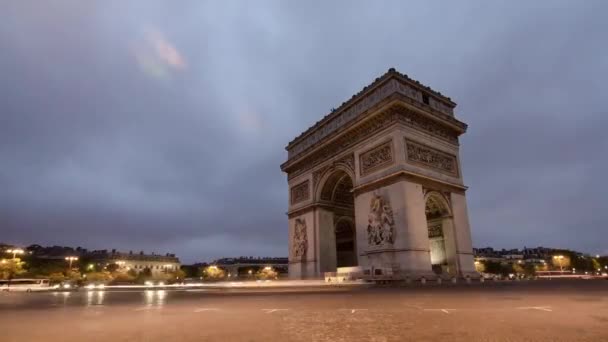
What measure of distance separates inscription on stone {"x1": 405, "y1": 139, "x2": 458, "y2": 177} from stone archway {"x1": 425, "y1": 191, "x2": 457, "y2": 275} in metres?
1.99

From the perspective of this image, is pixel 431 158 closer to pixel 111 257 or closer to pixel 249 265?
pixel 111 257

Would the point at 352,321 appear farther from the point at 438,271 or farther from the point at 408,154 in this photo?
the point at 438,271

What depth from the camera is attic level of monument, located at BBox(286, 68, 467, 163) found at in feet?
74.7

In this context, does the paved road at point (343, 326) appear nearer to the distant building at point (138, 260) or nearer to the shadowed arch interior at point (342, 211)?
the shadowed arch interior at point (342, 211)

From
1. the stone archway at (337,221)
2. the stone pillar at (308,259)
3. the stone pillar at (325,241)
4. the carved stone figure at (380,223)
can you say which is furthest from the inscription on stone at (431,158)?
the stone pillar at (308,259)

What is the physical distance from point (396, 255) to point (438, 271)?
4419mm

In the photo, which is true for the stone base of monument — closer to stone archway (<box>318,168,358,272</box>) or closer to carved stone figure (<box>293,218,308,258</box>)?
stone archway (<box>318,168,358,272</box>)

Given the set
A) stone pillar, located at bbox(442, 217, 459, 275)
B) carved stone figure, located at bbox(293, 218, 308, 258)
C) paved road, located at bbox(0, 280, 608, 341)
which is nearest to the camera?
paved road, located at bbox(0, 280, 608, 341)

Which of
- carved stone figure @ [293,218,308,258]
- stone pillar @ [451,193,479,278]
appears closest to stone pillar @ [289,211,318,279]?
carved stone figure @ [293,218,308,258]

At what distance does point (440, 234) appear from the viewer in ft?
77.0

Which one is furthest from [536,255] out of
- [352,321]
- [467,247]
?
[352,321]

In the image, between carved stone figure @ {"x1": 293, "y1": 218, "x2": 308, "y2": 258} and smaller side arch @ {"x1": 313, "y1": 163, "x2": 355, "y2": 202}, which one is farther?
carved stone figure @ {"x1": 293, "y1": 218, "x2": 308, "y2": 258}

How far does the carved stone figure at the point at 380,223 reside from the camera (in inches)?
819

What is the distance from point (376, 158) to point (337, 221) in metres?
9.17
